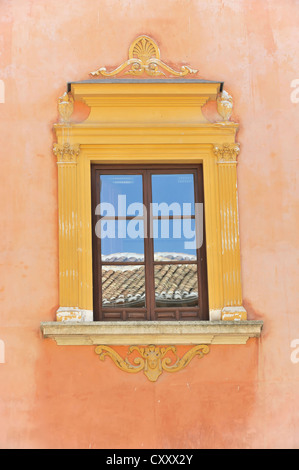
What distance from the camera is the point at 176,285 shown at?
27.2 feet

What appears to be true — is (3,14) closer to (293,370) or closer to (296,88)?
(296,88)

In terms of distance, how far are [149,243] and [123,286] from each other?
53 cm

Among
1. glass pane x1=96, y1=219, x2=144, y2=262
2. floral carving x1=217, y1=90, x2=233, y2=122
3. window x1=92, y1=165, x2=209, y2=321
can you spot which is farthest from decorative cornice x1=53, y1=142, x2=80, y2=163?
floral carving x1=217, y1=90, x2=233, y2=122

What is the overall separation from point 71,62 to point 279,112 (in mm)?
2329

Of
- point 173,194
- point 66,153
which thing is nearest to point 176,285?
point 173,194

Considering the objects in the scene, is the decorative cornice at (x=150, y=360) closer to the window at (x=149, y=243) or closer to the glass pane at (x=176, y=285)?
the window at (x=149, y=243)

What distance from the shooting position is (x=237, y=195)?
8.38 m

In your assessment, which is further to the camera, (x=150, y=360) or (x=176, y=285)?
(x=176, y=285)

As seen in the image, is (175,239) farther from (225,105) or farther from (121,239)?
(225,105)

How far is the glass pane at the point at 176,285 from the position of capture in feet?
27.1

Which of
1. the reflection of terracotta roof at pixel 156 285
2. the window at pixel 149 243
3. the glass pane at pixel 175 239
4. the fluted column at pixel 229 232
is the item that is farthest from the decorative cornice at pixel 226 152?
the reflection of terracotta roof at pixel 156 285

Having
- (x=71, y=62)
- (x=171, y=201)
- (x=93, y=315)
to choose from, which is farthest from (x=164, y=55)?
(x=93, y=315)

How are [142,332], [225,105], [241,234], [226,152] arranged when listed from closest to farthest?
[142,332], [241,234], [226,152], [225,105]

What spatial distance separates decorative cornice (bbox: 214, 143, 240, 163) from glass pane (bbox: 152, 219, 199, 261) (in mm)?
729
